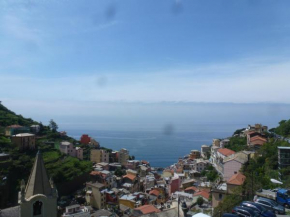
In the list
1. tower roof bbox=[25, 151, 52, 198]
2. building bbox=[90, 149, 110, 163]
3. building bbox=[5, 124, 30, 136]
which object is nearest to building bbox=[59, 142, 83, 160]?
building bbox=[90, 149, 110, 163]

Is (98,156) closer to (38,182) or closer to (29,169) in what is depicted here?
(29,169)

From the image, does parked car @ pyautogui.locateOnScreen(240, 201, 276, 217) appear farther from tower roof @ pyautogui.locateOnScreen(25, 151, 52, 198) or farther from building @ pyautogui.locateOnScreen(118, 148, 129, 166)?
building @ pyautogui.locateOnScreen(118, 148, 129, 166)

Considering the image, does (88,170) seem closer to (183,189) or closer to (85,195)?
(85,195)

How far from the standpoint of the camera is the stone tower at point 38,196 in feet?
24.9

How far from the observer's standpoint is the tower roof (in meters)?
7.80

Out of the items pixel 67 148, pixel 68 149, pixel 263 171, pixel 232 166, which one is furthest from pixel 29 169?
pixel 263 171

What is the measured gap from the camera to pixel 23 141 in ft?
114

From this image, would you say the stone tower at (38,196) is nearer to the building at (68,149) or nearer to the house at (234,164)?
the house at (234,164)

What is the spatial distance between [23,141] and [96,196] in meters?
16.3

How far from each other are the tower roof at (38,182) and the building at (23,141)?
29.7 m

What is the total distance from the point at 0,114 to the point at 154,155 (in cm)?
4129

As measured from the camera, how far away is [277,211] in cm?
930

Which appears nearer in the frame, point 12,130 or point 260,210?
point 260,210

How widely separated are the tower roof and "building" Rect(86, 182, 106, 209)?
17665 millimetres
